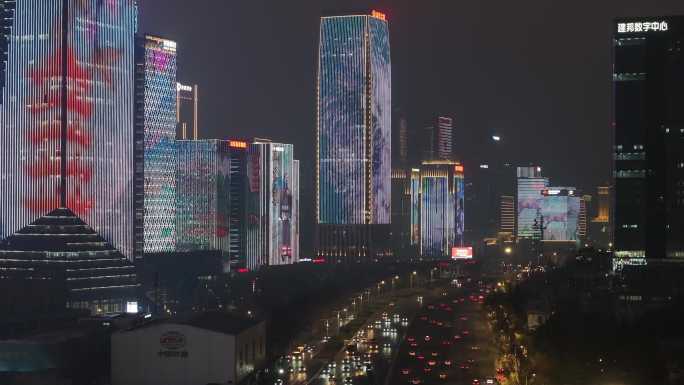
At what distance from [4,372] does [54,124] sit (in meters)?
55.9

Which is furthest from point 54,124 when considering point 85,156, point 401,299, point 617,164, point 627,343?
point 627,343

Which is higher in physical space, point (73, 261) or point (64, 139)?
point (64, 139)

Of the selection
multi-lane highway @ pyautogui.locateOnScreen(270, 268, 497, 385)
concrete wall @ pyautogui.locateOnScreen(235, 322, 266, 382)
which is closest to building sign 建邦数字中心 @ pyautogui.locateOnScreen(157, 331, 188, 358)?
concrete wall @ pyautogui.locateOnScreen(235, 322, 266, 382)

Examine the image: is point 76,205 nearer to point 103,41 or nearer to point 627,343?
point 103,41

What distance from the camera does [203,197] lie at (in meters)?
167

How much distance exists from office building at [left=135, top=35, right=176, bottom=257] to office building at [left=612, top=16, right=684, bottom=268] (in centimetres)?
Answer: 6164

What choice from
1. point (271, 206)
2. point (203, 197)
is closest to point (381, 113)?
point (271, 206)

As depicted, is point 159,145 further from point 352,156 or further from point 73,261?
point 73,261

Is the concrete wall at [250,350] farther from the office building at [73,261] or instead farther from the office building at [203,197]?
the office building at [203,197]

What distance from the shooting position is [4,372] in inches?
2554

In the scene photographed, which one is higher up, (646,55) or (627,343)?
(646,55)

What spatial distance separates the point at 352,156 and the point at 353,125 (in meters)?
5.07

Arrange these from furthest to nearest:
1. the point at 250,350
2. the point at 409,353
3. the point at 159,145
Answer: the point at 159,145 < the point at 409,353 < the point at 250,350

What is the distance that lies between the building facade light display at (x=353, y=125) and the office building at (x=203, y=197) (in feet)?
77.6
